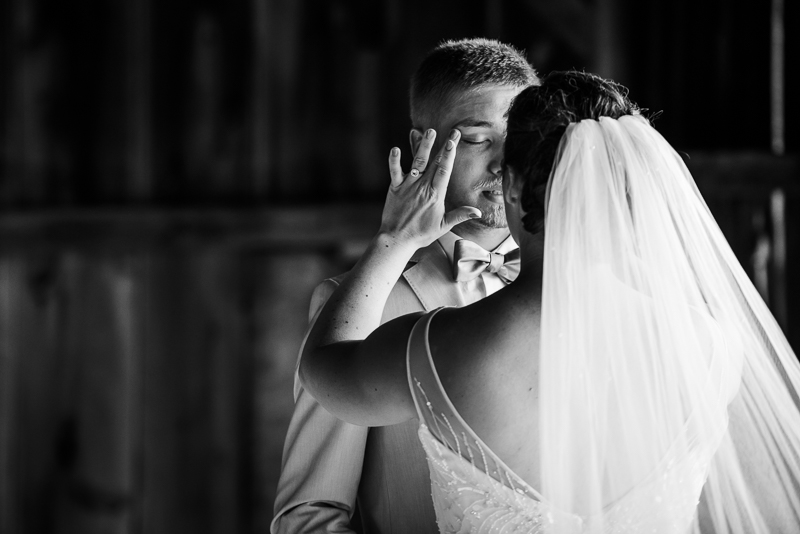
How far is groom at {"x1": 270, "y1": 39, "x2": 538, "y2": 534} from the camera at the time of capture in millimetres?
1543

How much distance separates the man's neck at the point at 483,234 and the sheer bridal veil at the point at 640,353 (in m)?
0.57

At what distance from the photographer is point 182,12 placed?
3.45 meters

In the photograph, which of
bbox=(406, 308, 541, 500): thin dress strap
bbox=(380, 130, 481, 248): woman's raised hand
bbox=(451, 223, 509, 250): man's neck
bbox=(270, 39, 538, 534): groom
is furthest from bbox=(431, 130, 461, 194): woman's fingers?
bbox=(451, 223, 509, 250): man's neck

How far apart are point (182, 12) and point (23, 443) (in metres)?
1.98

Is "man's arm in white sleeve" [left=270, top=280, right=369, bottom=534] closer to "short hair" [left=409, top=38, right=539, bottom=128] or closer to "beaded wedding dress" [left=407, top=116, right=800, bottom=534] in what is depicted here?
"beaded wedding dress" [left=407, top=116, right=800, bottom=534]

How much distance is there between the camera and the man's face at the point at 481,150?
66.3 inches

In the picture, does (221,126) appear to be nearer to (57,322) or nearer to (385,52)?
(385,52)

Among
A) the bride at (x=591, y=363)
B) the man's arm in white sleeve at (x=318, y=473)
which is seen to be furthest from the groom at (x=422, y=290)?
the bride at (x=591, y=363)

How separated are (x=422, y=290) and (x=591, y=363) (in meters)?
0.58

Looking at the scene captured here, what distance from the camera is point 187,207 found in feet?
11.0

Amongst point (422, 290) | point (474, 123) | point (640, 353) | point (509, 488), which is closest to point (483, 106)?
point (474, 123)

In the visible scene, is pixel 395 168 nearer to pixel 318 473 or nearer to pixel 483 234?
pixel 483 234

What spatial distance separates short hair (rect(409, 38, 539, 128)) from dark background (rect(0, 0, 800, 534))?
1.51 m

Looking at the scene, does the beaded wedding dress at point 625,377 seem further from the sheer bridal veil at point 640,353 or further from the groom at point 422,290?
the groom at point 422,290
